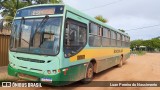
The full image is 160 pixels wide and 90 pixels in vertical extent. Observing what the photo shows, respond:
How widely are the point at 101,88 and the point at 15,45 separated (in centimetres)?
388

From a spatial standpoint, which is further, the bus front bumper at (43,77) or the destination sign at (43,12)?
the destination sign at (43,12)

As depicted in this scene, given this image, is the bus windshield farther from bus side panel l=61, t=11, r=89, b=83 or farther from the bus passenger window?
bus side panel l=61, t=11, r=89, b=83

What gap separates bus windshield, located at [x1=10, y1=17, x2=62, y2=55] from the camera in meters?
6.96

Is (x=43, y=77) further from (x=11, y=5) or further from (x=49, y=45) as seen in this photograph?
(x=11, y=5)

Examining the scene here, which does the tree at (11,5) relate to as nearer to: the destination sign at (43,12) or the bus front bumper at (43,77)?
the destination sign at (43,12)

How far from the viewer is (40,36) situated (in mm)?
7117

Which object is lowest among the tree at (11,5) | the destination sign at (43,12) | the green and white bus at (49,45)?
the green and white bus at (49,45)

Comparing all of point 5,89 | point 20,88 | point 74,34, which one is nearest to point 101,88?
point 74,34

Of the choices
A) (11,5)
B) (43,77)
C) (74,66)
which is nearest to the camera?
(43,77)

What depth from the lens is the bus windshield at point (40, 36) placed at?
6.96 m

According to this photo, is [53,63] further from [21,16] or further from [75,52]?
[21,16]

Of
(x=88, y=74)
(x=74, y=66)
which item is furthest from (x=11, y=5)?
(x=74, y=66)

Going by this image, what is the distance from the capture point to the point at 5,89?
25.9ft

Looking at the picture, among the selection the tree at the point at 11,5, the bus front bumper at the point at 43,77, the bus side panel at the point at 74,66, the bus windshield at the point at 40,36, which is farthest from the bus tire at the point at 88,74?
the tree at the point at 11,5
